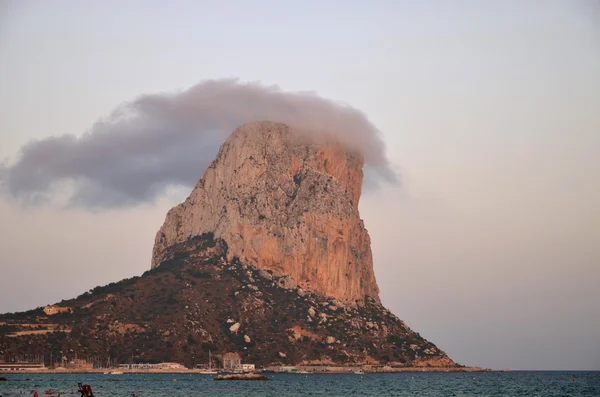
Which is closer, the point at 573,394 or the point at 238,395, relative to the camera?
the point at 238,395

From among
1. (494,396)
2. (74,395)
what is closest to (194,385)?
(74,395)

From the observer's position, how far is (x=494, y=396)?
13400 cm

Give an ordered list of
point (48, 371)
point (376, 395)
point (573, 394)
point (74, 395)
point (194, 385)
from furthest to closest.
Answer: point (48, 371), point (194, 385), point (573, 394), point (376, 395), point (74, 395)

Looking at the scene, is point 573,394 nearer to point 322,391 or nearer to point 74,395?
point 322,391

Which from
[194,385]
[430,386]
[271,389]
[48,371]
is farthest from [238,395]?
[48,371]

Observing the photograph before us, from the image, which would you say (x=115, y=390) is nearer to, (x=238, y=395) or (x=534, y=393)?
(x=238, y=395)

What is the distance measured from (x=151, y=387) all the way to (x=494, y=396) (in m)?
54.9

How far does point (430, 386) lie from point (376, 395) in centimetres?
3301

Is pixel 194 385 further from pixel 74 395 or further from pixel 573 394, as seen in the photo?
pixel 573 394

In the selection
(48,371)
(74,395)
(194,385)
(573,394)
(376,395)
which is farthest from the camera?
(48,371)

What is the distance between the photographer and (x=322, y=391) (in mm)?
142250

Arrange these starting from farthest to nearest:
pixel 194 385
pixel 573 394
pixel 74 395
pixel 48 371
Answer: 1. pixel 48 371
2. pixel 194 385
3. pixel 573 394
4. pixel 74 395

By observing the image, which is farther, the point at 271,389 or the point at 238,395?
the point at 271,389

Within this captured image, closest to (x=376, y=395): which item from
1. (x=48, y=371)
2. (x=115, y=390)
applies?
(x=115, y=390)
